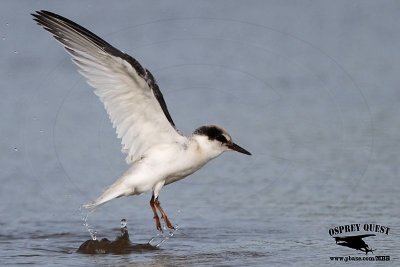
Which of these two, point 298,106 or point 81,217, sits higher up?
point 298,106

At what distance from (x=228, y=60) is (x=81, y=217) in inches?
238

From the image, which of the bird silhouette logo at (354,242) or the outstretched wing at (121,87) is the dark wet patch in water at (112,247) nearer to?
the outstretched wing at (121,87)

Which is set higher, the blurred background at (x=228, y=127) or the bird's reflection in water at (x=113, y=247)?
the blurred background at (x=228, y=127)

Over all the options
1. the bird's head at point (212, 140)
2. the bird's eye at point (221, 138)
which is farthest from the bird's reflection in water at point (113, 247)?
the bird's eye at point (221, 138)

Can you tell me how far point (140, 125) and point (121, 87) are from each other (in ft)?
1.58

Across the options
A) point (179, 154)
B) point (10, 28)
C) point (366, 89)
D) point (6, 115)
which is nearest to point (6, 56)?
point (10, 28)

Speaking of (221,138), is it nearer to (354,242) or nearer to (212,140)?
(212,140)

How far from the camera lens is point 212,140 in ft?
34.5

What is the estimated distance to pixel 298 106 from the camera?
1545 cm

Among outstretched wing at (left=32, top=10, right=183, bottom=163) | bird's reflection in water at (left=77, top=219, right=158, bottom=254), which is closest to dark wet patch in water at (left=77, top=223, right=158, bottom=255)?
bird's reflection in water at (left=77, top=219, right=158, bottom=254)

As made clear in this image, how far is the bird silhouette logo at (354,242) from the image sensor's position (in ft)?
32.7

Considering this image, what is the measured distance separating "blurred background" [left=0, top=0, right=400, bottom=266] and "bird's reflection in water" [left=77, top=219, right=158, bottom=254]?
21cm

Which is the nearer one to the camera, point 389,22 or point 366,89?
point 366,89

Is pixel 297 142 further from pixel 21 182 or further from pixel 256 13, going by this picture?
pixel 256 13
